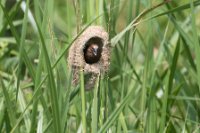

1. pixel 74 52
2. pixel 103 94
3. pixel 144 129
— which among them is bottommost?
pixel 144 129

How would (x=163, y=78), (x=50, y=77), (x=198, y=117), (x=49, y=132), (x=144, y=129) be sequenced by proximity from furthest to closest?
(x=163, y=78) < (x=198, y=117) < (x=144, y=129) < (x=49, y=132) < (x=50, y=77)

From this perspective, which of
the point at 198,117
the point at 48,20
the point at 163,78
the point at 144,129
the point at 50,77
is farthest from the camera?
the point at 163,78

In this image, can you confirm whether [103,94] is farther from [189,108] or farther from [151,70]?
[189,108]

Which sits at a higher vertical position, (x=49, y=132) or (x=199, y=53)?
(x=199, y=53)

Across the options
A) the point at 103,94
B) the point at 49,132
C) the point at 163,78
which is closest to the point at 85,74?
the point at 103,94

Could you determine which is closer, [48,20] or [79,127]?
[48,20]
